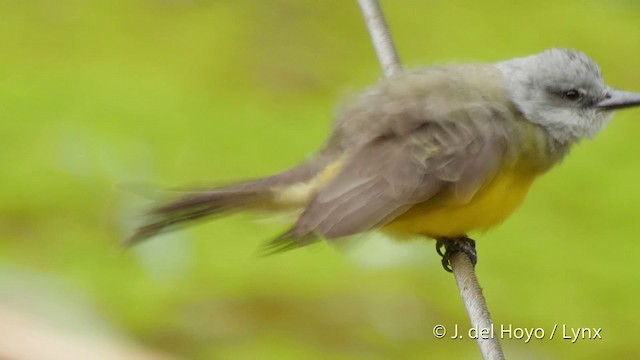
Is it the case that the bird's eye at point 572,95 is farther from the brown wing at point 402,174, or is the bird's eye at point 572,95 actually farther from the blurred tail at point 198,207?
the blurred tail at point 198,207

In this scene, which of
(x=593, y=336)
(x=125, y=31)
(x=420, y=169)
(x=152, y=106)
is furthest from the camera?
(x=125, y=31)

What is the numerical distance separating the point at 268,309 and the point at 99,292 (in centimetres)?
28

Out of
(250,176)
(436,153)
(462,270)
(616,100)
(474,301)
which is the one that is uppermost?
(250,176)

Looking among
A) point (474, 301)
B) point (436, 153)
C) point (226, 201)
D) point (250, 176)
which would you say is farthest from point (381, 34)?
point (250, 176)

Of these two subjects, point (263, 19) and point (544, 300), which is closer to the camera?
point (544, 300)

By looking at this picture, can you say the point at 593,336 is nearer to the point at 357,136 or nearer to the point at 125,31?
the point at 357,136

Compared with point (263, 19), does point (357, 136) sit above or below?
below

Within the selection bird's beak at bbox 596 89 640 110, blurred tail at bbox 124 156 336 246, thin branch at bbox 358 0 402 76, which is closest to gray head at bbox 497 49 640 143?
bird's beak at bbox 596 89 640 110

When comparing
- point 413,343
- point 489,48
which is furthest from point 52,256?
point 489,48

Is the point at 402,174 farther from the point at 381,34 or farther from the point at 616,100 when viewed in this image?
the point at 616,100

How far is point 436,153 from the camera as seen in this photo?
7.06ft

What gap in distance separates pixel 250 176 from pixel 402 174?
94 cm

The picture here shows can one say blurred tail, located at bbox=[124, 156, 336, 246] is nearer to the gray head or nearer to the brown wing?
the brown wing

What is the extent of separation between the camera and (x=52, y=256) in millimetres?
2805
